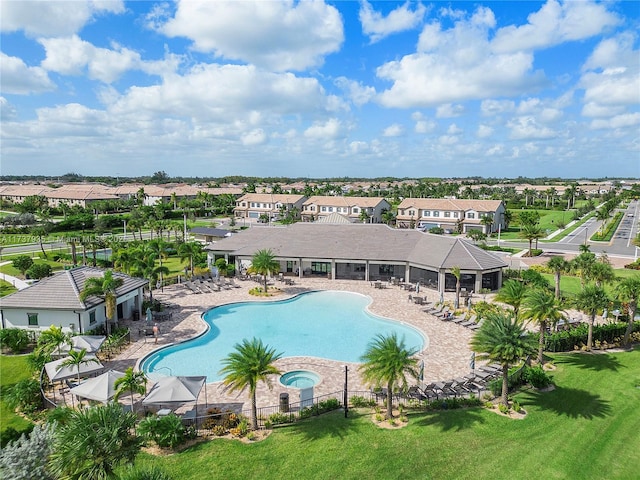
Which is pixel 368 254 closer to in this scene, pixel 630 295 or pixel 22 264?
pixel 630 295

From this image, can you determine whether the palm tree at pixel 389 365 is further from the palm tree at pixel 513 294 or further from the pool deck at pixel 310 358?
the palm tree at pixel 513 294

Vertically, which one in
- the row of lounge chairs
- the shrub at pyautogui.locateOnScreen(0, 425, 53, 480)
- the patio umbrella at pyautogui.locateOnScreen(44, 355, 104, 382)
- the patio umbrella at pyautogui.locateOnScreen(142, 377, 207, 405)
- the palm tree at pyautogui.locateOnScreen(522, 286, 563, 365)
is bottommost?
the row of lounge chairs

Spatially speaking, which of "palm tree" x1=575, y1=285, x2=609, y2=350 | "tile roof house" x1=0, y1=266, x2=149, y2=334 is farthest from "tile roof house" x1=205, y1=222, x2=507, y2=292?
"tile roof house" x1=0, y1=266, x2=149, y2=334

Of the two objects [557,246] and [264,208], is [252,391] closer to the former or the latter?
[557,246]

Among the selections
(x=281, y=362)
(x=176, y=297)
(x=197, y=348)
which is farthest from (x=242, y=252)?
(x=281, y=362)

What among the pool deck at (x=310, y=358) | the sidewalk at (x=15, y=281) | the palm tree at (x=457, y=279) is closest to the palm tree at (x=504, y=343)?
the pool deck at (x=310, y=358)

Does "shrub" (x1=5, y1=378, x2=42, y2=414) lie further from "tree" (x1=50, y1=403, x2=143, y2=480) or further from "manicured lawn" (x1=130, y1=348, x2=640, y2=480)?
"tree" (x1=50, y1=403, x2=143, y2=480)
